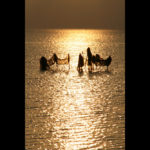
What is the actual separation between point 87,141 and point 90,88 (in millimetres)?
5021

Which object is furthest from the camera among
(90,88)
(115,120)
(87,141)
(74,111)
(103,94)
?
(90,88)

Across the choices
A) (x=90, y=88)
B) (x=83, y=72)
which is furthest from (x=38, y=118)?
(x=83, y=72)

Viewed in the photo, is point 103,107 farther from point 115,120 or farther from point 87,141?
point 87,141
